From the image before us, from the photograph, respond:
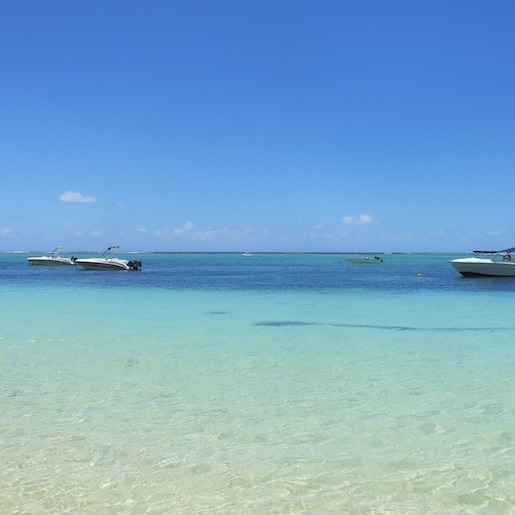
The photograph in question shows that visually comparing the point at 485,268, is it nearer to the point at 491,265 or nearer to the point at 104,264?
the point at 491,265

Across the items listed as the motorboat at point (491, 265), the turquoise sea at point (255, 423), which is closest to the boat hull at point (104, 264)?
the motorboat at point (491, 265)

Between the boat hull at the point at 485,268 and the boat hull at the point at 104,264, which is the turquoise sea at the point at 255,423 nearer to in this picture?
the boat hull at the point at 485,268

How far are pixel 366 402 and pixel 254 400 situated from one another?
152cm

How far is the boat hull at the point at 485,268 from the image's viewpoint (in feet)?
130

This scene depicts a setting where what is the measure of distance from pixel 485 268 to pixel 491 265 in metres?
0.65

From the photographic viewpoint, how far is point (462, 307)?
71.3 feet

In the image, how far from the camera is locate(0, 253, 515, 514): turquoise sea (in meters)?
4.27


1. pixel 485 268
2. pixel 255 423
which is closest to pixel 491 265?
pixel 485 268

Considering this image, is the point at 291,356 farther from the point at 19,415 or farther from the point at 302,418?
the point at 19,415

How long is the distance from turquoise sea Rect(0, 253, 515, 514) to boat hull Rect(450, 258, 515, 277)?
29003 millimetres

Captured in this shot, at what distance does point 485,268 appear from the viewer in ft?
133

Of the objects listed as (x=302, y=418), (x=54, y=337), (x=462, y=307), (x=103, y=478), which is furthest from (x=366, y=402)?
(x=462, y=307)

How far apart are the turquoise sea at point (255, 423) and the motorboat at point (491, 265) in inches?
1142

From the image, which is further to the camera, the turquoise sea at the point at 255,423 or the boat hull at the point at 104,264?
the boat hull at the point at 104,264
